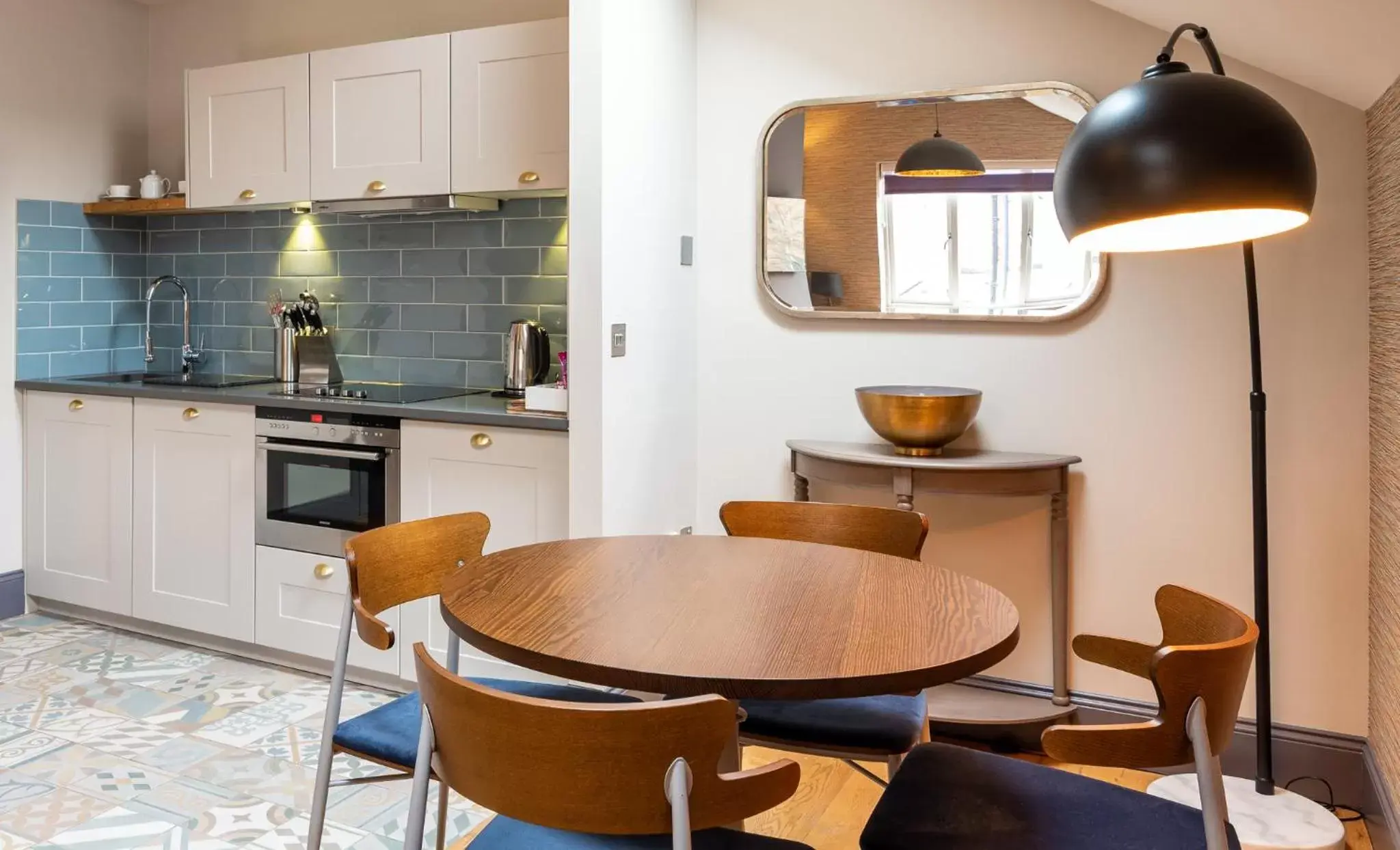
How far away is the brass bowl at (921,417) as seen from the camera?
9.79 feet

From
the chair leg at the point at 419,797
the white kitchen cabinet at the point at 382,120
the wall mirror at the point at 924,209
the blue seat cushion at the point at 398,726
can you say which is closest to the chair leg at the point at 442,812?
the blue seat cushion at the point at 398,726

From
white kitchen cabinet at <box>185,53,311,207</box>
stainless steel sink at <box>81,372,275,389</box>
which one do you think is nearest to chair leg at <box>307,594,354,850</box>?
stainless steel sink at <box>81,372,275,389</box>

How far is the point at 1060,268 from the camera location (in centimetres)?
310

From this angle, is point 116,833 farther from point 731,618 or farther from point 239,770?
point 731,618

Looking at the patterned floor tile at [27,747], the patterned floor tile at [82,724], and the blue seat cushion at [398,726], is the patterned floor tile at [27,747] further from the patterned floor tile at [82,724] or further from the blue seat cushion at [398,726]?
the blue seat cushion at [398,726]

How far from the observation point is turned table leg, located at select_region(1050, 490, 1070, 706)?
9.87 ft

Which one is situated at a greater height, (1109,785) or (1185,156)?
(1185,156)

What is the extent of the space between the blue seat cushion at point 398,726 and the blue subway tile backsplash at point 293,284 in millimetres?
1999

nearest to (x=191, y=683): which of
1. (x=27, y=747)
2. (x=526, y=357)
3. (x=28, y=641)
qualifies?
(x=27, y=747)

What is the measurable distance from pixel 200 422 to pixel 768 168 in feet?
7.35

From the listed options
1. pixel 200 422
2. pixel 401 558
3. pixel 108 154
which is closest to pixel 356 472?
pixel 200 422

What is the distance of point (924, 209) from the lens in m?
3.24

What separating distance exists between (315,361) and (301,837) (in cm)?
219

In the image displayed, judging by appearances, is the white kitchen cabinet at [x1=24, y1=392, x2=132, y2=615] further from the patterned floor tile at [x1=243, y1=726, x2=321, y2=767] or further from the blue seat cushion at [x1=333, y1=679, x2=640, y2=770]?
the blue seat cushion at [x1=333, y1=679, x2=640, y2=770]
